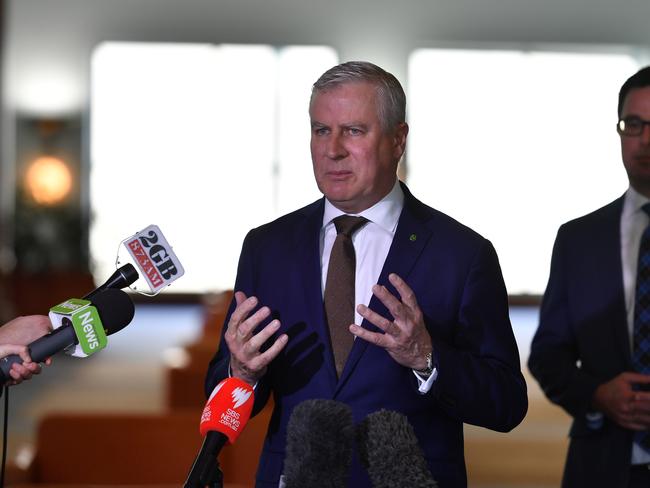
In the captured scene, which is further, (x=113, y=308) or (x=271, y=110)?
(x=271, y=110)

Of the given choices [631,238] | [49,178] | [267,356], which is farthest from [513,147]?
[267,356]

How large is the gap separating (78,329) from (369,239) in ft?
2.68

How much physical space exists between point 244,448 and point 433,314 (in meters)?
1.54

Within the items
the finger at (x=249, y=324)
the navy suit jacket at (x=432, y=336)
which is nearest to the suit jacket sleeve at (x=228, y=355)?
the navy suit jacket at (x=432, y=336)

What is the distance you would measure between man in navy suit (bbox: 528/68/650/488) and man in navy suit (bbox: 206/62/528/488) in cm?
46

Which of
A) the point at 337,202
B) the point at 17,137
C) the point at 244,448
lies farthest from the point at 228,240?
the point at 337,202

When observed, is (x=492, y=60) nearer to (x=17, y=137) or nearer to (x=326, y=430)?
(x=17, y=137)

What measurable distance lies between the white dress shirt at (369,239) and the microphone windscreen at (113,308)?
60 centimetres

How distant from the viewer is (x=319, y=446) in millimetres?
1322

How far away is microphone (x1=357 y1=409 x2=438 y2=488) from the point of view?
1.32m

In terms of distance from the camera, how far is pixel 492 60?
16578 mm

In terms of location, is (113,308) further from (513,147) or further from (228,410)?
(513,147)

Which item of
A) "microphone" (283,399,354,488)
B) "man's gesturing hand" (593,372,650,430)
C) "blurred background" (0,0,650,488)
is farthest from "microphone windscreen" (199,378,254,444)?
"blurred background" (0,0,650,488)

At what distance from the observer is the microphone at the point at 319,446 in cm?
132
